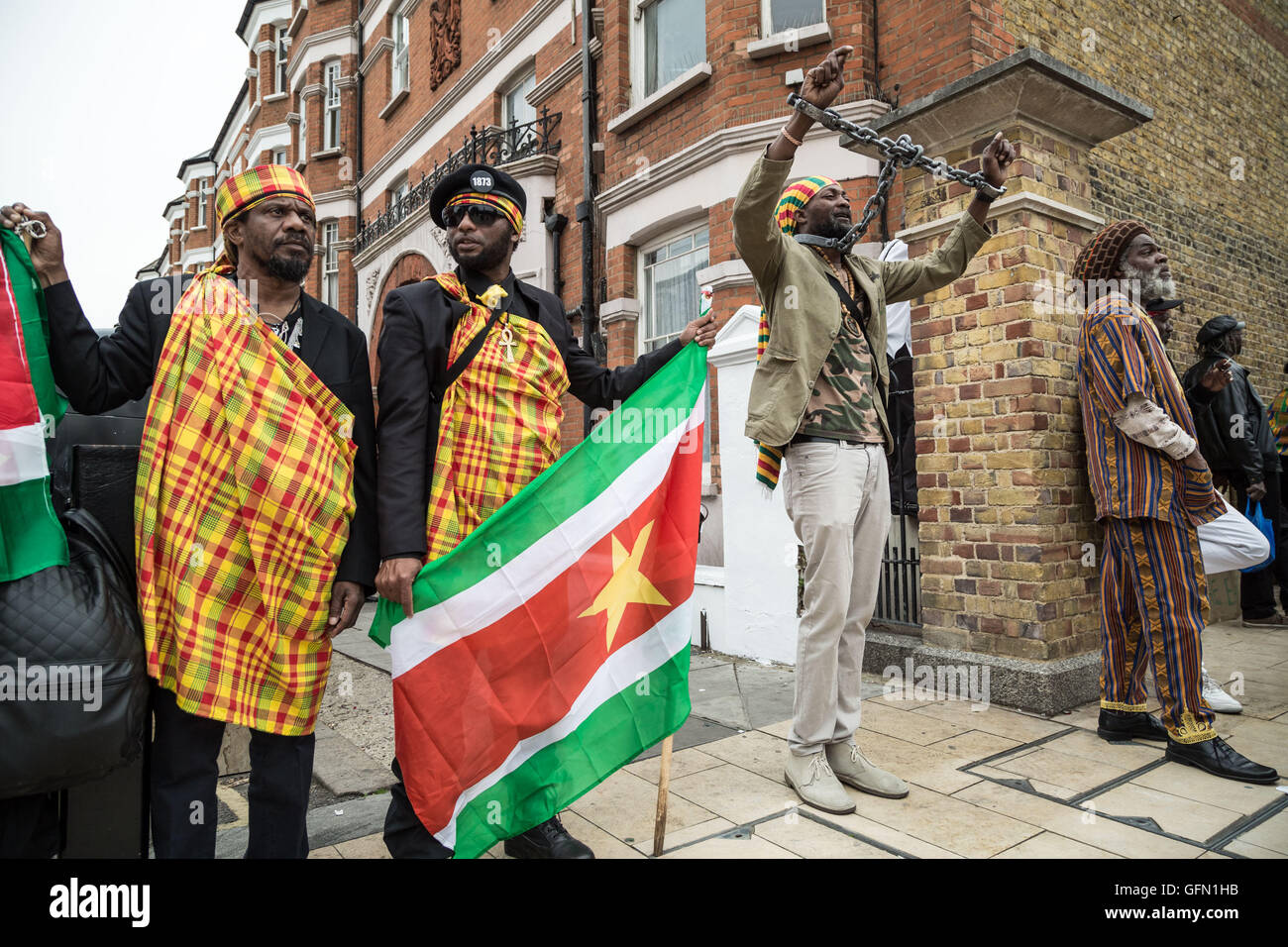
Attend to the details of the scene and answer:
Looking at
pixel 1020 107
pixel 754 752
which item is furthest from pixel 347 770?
pixel 1020 107

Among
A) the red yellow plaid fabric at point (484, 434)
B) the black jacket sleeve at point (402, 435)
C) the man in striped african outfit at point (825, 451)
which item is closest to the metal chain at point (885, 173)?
the man in striped african outfit at point (825, 451)

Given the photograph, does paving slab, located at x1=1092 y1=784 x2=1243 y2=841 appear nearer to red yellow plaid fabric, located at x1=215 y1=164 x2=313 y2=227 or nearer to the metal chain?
the metal chain

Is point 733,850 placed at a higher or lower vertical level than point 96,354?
lower

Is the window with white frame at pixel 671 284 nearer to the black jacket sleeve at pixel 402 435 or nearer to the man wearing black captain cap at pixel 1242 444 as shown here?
the man wearing black captain cap at pixel 1242 444

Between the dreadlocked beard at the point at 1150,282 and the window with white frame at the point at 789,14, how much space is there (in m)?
4.85

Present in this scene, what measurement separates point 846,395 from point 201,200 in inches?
1501

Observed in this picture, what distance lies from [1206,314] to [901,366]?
12.6 ft

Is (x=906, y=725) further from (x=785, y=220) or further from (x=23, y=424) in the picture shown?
(x=23, y=424)

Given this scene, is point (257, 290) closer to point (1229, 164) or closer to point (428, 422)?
point (428, 422)

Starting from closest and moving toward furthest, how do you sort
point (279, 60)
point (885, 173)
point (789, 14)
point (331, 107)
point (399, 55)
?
point (885, 173) < point (789, 14) < point (399, 55) < point (331, 107) < point (279, 60)

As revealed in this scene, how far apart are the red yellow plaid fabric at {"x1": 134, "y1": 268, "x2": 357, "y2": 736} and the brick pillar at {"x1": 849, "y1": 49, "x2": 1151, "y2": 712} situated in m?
3.56

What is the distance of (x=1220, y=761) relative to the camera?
313cm

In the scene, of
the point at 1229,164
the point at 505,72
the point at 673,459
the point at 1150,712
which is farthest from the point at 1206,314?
the point at 505,72

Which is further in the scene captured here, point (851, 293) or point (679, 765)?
point (679, 765)
